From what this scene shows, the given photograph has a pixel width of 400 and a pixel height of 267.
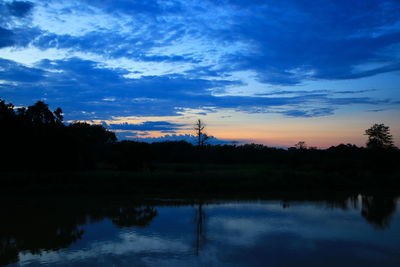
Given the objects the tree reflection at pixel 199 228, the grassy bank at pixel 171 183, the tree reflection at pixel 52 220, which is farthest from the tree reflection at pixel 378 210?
the tree reflection at pixel 52 220

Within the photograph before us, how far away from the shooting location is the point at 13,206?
16.4 m

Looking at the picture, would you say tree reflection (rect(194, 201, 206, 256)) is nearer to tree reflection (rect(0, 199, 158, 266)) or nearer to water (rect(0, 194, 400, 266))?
water (rect(0, 194, 400, 266))

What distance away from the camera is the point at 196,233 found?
11336mm

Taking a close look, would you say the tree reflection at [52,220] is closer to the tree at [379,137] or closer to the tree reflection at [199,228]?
the tree reflection at [199,228]

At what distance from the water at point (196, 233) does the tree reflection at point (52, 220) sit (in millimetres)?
32

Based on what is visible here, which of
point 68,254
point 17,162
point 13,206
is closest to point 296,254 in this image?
point 68,254

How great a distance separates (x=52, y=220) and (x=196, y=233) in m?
6.45

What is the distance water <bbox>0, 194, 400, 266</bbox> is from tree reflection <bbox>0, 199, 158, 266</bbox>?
0.03 metres

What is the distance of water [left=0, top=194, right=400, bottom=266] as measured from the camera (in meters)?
8.46

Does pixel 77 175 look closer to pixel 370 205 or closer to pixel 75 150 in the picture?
pixel 75 150

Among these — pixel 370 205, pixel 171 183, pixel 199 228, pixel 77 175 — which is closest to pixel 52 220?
pixel 199 228

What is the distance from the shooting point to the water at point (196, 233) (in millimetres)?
8461

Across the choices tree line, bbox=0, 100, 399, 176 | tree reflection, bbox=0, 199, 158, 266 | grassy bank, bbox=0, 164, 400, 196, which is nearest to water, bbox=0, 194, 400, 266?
tree reflection, bbox=0, 199, 158, 266

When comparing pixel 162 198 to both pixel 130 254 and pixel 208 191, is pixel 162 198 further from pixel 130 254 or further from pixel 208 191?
pixel 130 254
